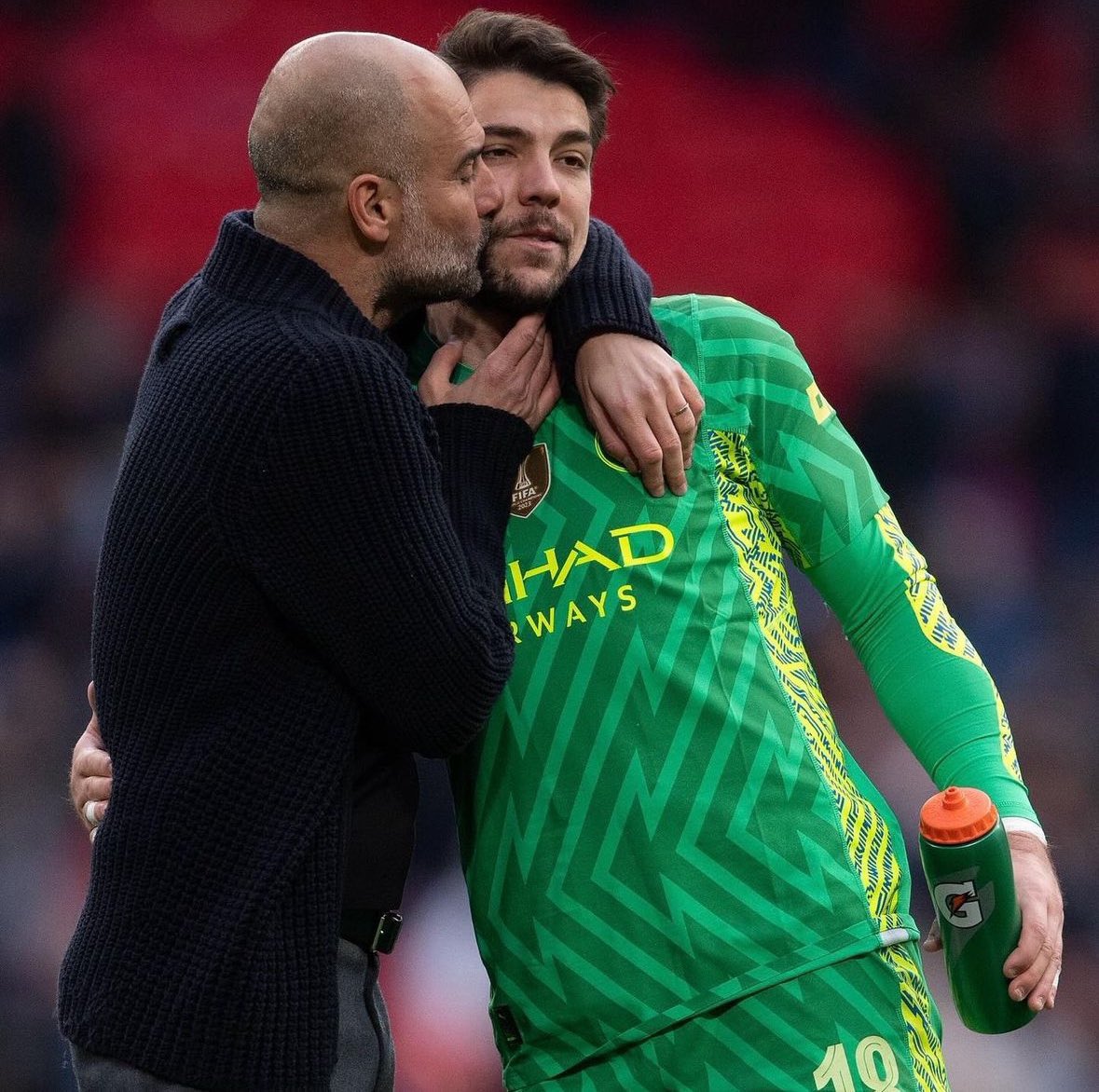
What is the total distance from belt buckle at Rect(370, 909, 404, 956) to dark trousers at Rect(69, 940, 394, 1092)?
0.02 meters

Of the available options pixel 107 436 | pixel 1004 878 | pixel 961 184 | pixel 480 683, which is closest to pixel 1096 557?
pixel 961 184

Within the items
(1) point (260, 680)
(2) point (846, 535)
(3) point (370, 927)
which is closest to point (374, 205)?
(1) point (260, 680)

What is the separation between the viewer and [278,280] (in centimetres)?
199

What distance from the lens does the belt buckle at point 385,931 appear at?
1983 mm

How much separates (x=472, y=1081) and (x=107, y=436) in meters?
2.11

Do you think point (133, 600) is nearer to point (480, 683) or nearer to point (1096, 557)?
point (480, 683)

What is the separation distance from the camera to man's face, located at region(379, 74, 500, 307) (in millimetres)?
2100

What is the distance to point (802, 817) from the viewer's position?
2.08m

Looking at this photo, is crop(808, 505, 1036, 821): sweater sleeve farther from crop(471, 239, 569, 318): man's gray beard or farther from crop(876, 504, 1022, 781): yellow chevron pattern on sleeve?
crop(471, 239, 569, 318): man's gray beard

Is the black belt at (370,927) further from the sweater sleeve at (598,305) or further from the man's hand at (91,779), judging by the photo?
the sweater sleeve at (598,305)

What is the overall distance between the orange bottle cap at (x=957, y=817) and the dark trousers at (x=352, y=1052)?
71 cm

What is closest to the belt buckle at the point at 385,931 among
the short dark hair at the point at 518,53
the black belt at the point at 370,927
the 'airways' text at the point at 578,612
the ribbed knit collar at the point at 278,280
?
the black belt at the point at 370,927

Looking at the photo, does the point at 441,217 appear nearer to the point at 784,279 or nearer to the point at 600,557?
the point at 600,557

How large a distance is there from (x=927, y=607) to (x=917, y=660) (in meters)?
0.08
